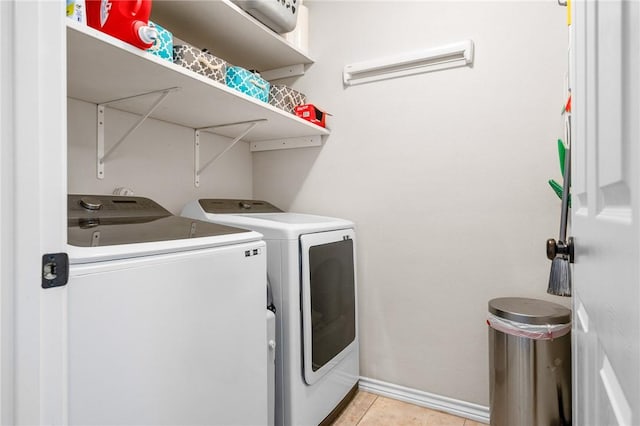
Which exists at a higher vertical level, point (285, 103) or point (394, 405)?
point (285, 103)

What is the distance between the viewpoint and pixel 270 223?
167 centimetres

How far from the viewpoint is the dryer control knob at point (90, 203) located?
1312 millimetres

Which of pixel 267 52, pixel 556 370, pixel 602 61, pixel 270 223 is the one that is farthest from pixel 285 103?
pixel 556 370

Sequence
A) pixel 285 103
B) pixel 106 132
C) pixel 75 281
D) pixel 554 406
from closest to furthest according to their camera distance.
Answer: pixel 75 281, pixel 554 406, pixel 106 132, pixel 285 103

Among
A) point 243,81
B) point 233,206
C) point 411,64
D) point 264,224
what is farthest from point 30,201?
point 411,64

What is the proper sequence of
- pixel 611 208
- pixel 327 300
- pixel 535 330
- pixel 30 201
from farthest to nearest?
pixel 327 300 < pixel 535 330 < pixel 30 201 < pixel 611 208

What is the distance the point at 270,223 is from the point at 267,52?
119 cm

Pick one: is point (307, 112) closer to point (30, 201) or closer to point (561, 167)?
point (561, 167)

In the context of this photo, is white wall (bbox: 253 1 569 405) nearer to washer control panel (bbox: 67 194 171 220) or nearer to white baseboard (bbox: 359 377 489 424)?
white baseboard (bbox: 359 377 489 424)

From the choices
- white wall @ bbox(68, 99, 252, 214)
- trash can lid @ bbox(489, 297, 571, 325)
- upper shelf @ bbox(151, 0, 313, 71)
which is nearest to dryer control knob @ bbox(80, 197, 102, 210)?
white wall @ bbox(68, 99, 252, 214)

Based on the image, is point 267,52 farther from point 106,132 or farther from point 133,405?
point 133,405

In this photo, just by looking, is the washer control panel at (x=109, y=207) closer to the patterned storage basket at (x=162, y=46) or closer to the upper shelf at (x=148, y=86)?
the upper shelf at (x=148, y=86)

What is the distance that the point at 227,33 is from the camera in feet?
6.17

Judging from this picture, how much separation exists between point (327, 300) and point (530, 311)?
94cm
